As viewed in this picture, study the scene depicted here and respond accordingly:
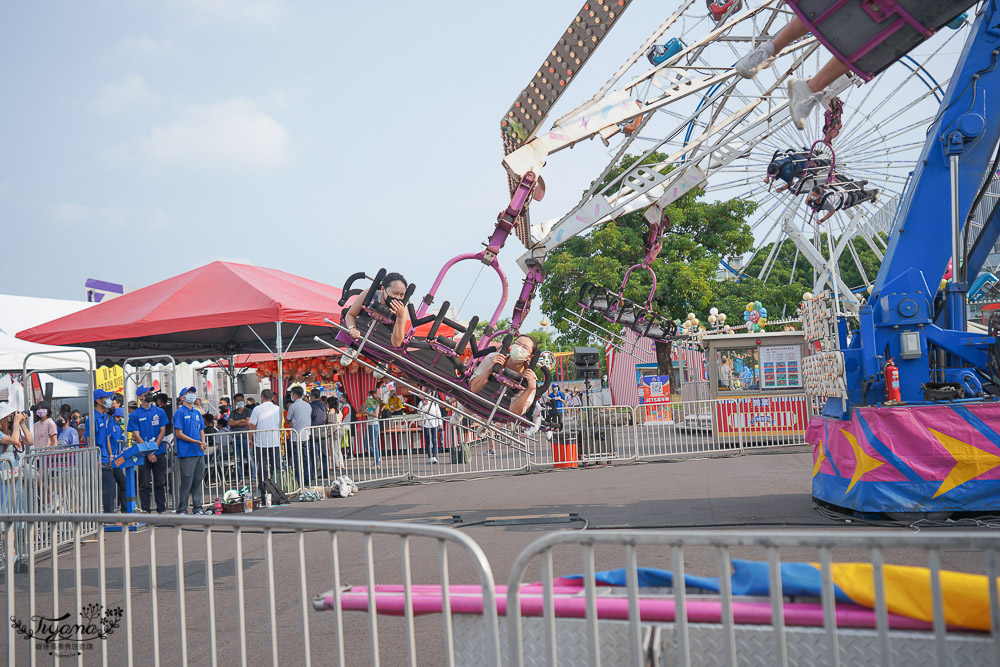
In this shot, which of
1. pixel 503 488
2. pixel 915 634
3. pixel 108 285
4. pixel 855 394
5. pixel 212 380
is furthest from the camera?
pixel 108 285

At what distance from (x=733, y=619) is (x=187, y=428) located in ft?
34.1

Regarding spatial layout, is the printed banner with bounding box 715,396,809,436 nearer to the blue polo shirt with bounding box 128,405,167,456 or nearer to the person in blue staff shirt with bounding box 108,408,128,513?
the blue polo shirt with bounding box 128,405,167,456

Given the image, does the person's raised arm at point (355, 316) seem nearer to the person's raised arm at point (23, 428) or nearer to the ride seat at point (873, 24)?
the ride seat at point (873, 24)

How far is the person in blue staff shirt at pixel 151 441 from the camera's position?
11.8 m

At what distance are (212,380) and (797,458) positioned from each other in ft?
83.6

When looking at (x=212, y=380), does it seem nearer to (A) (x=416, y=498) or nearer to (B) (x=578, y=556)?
(A) (x=416, y=498)

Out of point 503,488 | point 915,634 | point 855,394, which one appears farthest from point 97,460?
point 915,634

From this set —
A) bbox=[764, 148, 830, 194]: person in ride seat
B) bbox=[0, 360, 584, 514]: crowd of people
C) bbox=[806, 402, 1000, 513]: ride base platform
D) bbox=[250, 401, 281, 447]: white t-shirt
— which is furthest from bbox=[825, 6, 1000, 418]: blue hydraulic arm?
bbox=[250, 401, 281, 447]: white t-shirt

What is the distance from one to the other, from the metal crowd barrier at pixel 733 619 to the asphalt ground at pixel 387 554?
63cm

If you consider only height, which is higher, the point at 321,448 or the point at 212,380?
the point at 212,380

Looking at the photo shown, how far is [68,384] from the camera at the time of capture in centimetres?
2080

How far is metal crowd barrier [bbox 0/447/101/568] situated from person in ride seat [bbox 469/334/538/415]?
456 cm

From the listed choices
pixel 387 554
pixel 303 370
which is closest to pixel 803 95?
pixel 387 554

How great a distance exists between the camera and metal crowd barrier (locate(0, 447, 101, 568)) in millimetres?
8336
